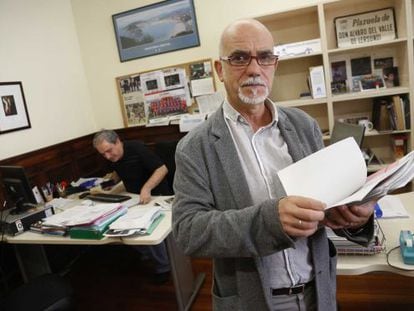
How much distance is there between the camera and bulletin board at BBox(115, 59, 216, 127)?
3.34 m

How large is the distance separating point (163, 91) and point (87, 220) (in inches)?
74.5

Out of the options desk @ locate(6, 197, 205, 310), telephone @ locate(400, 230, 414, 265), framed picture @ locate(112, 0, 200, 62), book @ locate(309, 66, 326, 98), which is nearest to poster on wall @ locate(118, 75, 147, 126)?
framed picture @ locate(112, 0, 200, 62)

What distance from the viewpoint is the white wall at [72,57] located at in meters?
2.89

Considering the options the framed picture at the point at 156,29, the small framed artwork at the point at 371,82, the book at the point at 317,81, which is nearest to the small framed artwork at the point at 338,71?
the small framed artwork at the point at 371,82

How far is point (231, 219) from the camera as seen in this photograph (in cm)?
81

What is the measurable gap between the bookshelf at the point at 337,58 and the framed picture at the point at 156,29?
2.52ft

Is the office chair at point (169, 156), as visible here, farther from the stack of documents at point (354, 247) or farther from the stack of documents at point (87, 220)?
the stack of documents at point (354, 247)

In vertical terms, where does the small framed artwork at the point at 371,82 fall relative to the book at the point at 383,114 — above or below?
above

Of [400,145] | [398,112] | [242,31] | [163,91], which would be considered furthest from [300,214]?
[163,91]

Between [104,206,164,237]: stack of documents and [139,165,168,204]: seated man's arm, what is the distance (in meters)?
0.25

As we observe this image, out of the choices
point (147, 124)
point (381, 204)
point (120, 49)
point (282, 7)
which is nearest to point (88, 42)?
point (120, 49)

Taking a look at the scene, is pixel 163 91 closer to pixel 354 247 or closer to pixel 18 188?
pixel 18 188

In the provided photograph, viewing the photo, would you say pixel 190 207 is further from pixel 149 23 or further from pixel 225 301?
pixel 149 23

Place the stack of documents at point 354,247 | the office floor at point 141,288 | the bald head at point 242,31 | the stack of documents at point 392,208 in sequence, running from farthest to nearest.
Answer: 1. the office floor at point 141,288
2. the stack of documents at point 392,208
3. the stack of documents at point 354,247
4. the bald head at point 242,31
